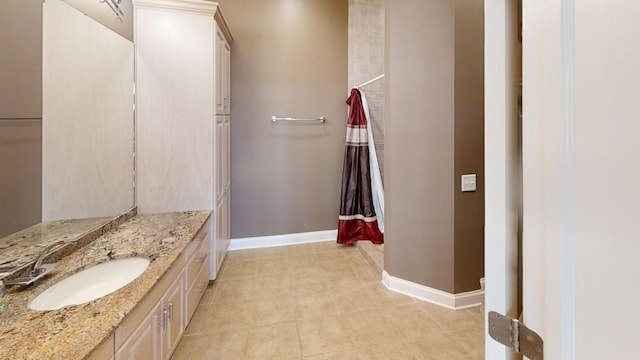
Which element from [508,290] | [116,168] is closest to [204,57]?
[116,168]

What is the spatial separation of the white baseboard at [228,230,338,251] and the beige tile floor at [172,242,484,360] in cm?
61

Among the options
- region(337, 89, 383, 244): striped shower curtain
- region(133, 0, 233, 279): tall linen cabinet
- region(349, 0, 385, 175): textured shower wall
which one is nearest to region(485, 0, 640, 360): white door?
region(133, 0, 233, 279): tall linen cabinet

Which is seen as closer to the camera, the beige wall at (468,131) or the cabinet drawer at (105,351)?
the cabinet drawer at (105,351)

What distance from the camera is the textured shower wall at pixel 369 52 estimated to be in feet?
12.5

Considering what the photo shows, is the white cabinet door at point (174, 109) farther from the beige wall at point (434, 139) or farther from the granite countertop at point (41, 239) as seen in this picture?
the beige wall at point (434, 139)

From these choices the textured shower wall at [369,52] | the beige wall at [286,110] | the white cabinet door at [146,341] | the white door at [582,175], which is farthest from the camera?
the textured shower wall at [369,52]

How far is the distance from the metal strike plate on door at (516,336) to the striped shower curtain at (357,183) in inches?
117

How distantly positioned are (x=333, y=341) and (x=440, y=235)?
1184 mm

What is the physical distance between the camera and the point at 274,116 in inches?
147

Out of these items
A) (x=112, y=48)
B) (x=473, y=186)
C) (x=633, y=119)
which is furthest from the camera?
(x=473, y=186)

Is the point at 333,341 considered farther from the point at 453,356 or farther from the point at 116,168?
the point at 116,168

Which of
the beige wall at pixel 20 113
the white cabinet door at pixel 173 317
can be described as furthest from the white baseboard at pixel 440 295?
the beige wall at pixel 20 113

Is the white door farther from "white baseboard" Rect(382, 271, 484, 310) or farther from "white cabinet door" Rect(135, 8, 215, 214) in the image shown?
"white cabinet door" Rect(135, 8, 215, 214)

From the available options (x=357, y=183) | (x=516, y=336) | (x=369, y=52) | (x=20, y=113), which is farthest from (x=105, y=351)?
(x=369, y=52)
